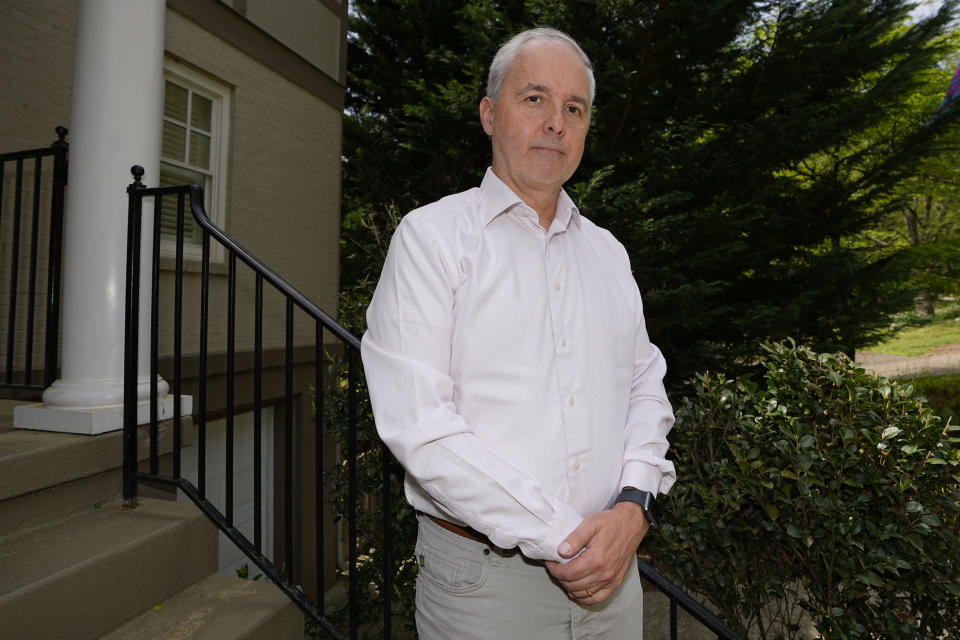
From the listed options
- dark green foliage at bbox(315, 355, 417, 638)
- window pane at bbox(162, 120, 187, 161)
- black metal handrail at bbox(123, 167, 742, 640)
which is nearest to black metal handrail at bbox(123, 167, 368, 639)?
black metal handrail at bbox(123, 167, 742, 640)

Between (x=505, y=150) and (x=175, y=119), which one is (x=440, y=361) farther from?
(x=175, y=119)

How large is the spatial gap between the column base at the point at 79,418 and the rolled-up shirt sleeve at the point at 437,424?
1680 mm

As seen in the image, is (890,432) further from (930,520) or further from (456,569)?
(456,569)

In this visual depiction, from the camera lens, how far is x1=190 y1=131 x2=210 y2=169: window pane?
198 inches

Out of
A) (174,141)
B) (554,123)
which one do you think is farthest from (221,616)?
(174,141)

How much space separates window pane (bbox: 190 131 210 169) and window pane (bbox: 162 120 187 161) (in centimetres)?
12

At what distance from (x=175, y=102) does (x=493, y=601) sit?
5127 mm

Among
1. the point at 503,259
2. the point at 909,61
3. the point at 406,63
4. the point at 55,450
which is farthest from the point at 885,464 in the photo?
the point at 406,63

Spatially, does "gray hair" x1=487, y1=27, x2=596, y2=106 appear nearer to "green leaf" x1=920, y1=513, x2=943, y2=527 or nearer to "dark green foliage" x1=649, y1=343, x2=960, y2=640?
"dark green foliage" x1=649, y1=343, x2=960, y2=640

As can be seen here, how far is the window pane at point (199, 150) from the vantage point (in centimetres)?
503

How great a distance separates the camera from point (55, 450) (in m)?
2.08

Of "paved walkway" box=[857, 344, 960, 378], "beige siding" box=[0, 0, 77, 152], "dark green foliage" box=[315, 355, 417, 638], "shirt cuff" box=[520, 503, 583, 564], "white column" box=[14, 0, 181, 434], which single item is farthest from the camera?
"paved walkway" box=[857, 344, 960, 378]

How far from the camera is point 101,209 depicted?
8.18 ft

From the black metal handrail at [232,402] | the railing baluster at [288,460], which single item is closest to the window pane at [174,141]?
the black metal handrail at [232,402]
